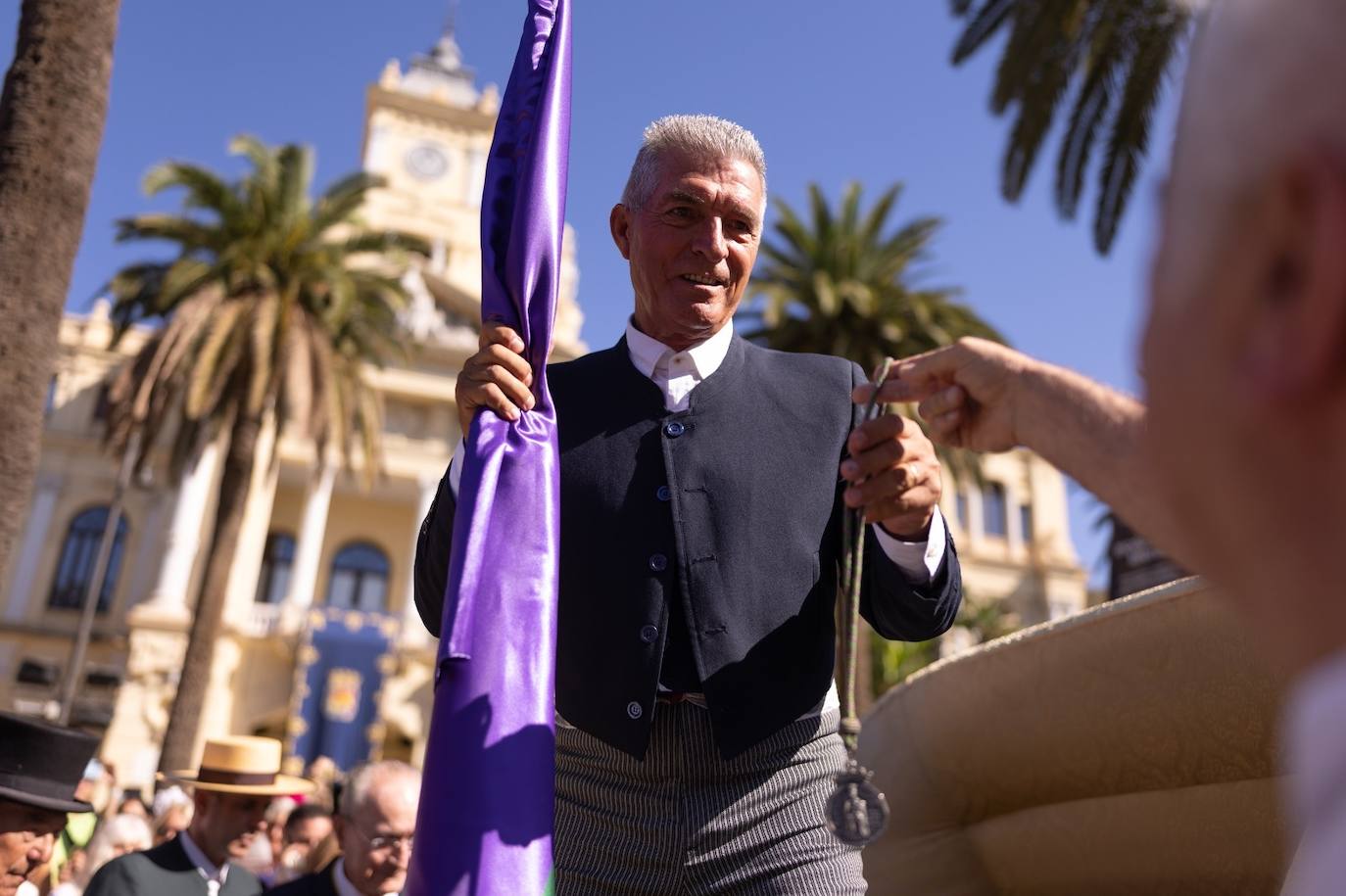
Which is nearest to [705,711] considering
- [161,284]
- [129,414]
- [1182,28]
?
[1182,28]

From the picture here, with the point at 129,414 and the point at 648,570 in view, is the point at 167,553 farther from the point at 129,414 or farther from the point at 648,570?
the point at 648,570

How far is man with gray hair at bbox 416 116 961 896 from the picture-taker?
6.00 feet

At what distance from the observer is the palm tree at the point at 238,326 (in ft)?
48.3

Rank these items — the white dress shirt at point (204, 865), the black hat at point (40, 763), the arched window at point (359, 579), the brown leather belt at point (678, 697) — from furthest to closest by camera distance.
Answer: the arched window at point (359, 579), the white dress shirt at point (204, 865), the black hat at point (40, 763), the brown leather belt at point (678, 697)

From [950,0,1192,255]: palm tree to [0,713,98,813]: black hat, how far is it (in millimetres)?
10087

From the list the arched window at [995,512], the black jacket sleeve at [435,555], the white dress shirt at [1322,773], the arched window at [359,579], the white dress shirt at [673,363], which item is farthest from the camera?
the arched window at [995,512]

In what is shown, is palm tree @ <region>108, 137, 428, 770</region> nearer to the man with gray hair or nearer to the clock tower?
the man with gray hair

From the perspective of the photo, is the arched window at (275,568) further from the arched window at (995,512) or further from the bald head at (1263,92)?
the bald head at (1263,92)

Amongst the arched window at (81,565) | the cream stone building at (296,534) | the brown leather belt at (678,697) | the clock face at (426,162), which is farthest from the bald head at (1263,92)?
the clock face at (426,162)

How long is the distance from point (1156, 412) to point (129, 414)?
52.5 ft

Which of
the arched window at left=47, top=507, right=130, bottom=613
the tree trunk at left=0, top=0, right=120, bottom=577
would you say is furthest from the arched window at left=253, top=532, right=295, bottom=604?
the tree trunk at left=0, top=0, right=120, bottom=577

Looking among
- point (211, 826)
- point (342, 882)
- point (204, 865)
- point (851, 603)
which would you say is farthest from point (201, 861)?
point (851, 603)

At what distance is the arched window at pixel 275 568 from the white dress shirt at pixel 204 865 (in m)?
28.1

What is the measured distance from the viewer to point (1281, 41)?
596 millimetres
